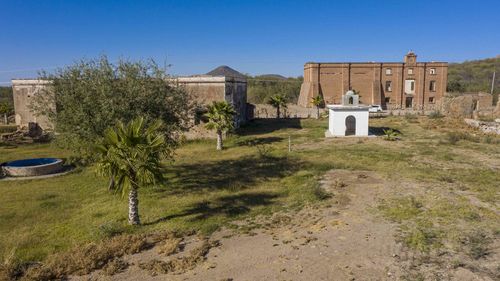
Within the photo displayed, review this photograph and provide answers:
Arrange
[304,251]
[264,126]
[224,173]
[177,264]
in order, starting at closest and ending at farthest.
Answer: [177,264], [304,251], [224,173], [264,126]

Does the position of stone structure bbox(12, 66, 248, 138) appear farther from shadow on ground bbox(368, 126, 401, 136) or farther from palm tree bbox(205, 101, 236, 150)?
shadow on ground bbox(368, 126, 401, 136)

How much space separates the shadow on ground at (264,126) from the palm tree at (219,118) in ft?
22.8

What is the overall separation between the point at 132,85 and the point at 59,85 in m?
4.23

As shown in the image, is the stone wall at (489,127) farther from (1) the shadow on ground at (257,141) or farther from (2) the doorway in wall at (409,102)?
(2) the doorway in wall at (409,102)

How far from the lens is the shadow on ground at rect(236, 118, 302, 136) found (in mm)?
38562

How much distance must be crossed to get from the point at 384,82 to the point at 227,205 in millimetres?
54090

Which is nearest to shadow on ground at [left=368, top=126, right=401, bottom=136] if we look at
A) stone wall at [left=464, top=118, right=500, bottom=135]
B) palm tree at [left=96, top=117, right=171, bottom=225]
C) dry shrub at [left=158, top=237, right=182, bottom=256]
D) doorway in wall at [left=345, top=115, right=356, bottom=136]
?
doorway in wall at [left=345, top=115, right=356, bottom=136]

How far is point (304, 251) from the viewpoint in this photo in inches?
418

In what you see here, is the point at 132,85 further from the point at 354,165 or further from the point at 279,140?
the point at 279,140

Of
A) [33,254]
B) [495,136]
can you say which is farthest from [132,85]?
[495,136]

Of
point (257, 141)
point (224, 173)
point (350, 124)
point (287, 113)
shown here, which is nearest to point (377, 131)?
point (350, 124)

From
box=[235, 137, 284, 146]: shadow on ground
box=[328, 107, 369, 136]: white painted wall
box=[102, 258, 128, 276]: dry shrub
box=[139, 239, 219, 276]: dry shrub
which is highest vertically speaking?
box=[328, 107, 369, 136]: white painted wall

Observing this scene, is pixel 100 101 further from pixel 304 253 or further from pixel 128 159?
pixel 304 253

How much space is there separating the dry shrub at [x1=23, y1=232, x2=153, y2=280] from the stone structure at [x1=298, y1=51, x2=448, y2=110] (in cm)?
5295
